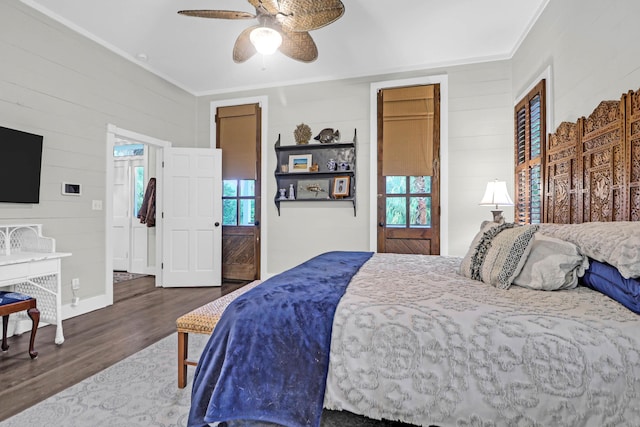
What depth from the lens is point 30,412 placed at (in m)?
1.73

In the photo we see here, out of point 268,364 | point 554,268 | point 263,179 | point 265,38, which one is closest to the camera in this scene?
point 268,364

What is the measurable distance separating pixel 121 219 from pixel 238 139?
2886 millimetres

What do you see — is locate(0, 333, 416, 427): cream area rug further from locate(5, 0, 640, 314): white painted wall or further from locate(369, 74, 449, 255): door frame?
locate(369, 74, 449, 255): door frame

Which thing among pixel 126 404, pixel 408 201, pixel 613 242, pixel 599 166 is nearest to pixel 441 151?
pixel 408 201

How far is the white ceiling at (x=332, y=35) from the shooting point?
3.01 m

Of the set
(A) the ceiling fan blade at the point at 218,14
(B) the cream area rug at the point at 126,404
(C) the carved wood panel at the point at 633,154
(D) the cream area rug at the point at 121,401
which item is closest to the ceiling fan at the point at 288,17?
(A) the ceiling fan blade at the point at 218,14

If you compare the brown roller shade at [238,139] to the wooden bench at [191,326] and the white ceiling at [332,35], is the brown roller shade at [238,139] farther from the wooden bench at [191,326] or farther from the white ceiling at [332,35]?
the wooden bench at [191,326]

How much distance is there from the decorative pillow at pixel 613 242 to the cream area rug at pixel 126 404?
108 cm

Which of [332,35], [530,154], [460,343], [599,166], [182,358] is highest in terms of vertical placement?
[332,35]

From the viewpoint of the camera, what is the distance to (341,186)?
4.38 meters

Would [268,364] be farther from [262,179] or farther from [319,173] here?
[262,179]

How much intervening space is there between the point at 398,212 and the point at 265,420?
3346 mm

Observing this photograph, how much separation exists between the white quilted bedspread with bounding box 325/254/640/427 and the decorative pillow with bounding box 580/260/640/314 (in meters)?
0.04

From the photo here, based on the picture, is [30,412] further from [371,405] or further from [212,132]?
[212,132]
